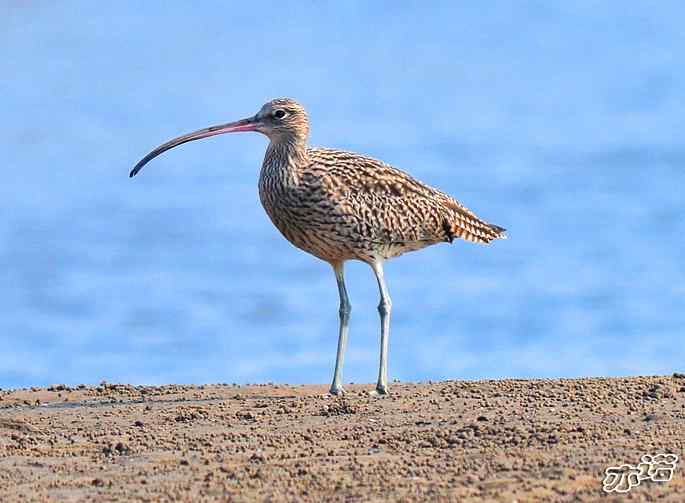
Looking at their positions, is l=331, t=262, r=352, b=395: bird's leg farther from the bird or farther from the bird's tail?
the bird's tail

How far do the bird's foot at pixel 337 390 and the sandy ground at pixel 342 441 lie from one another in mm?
190

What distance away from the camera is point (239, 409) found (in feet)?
52.6

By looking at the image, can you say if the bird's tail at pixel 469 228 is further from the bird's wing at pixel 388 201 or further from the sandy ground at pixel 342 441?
the sandy ground at pixel 342 441

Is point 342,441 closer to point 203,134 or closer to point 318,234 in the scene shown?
point 318,234

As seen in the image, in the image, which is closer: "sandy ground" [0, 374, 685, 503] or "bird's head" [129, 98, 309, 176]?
"sandy ground" [0, 374, 685, 503]

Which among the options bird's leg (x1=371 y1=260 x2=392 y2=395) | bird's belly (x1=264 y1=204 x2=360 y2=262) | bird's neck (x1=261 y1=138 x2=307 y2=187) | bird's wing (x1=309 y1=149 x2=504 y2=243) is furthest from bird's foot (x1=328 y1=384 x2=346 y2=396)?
bird's neck (x1=261 y1=138 x2=307 y2=187)

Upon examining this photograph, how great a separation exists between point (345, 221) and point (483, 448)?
15.6 ft

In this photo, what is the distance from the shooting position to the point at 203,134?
19.1 meters

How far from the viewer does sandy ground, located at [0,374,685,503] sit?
38.3 ft

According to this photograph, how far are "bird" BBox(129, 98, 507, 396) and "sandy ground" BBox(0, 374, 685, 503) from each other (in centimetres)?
142

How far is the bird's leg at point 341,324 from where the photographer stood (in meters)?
17.3

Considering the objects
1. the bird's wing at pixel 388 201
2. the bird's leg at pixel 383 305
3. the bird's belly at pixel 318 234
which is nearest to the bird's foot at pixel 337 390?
the bird's leg at pixel 383 305

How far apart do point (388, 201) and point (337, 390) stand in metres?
2.29

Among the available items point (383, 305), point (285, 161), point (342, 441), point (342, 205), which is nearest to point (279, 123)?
point (285, 161)
